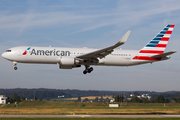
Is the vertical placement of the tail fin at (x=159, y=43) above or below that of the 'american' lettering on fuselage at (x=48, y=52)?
above

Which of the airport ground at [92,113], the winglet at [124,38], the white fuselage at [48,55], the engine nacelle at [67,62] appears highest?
the winglet at [124,38]

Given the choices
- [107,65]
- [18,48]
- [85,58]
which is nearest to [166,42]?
[107,65]

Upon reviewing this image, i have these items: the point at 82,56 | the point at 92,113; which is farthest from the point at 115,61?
the point at 92,113

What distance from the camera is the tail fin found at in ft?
140

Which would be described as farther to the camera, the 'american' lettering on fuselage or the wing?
the 'american' lettering on fuselage

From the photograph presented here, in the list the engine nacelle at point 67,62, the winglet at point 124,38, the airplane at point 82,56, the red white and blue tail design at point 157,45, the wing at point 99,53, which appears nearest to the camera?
the winglet at point 124,38

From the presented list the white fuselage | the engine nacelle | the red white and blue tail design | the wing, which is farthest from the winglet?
the red white and blue tail design

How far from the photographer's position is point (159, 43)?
44.0 meters

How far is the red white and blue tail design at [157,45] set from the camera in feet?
137

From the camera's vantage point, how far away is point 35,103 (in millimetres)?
58688

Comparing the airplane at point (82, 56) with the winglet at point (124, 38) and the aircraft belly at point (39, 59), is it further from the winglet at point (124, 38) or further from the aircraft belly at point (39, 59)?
the winglet at point (124, 38)

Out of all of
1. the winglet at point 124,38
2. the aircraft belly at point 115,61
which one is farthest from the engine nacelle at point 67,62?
the winglet at point 124,38

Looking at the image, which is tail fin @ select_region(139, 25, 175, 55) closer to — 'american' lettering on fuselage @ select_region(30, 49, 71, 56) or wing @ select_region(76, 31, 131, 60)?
wing @ select_region(76, 31, 131, 60)

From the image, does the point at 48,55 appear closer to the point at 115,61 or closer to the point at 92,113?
the point at 115,61
